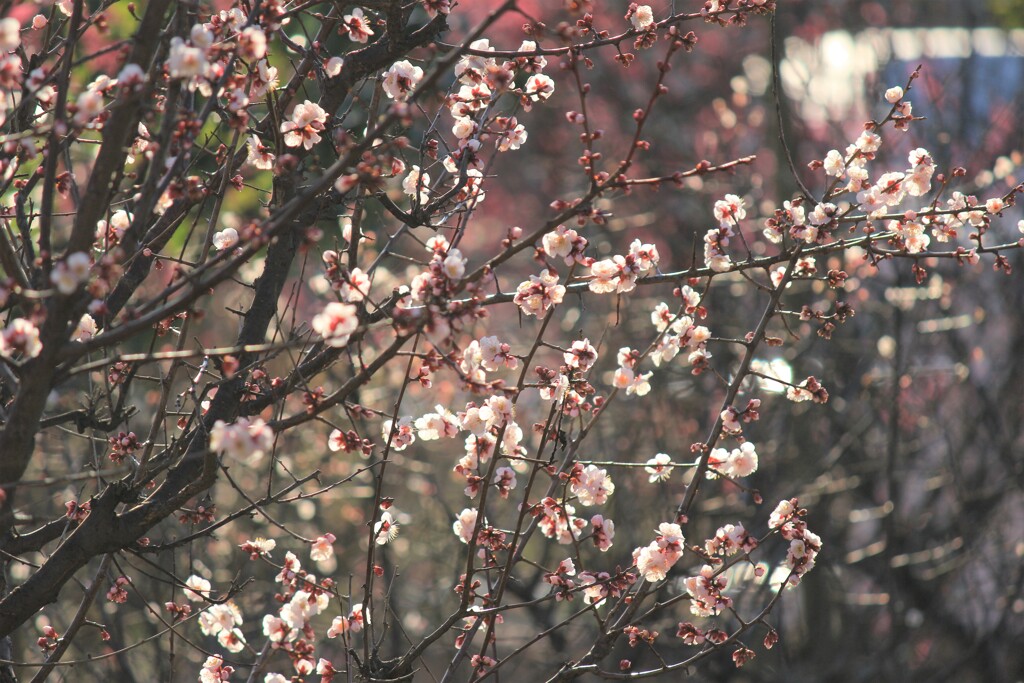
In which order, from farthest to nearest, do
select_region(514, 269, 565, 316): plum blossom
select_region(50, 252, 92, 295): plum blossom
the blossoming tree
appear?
1. select_region(514, 269, 565, 316): plum blossom
2. the blossoming tree
3. select_region(50, 252, 92, 295): plum blossom

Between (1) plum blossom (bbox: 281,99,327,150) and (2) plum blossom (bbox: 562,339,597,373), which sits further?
Result: (2) plum blossom (bbox: 562,339,597,373)

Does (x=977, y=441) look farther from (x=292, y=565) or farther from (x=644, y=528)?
(x=292, y=565)

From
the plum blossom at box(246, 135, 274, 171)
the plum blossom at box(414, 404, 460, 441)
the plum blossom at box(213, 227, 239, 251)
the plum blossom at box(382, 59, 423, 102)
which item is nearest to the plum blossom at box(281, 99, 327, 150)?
the plum blossom at box(246, 135, 274, 171)

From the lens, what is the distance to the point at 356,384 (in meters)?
2.62

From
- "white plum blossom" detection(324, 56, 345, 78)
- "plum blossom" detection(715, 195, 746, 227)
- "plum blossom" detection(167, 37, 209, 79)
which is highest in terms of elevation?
"white plum blossom" detection(324, 56, 345, 78)

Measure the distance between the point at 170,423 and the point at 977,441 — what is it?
249 inches

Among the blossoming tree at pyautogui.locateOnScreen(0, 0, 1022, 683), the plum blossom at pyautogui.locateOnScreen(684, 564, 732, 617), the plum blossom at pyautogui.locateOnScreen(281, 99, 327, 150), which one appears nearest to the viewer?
the blossoming tree at pyautogui.locateOnScreen(0, 0, 1022, 683)

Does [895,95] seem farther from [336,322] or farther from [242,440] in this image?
[242,440]

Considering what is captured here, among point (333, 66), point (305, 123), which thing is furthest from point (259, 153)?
point (333, 66)

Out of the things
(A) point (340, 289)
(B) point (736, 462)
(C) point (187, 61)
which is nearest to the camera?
(C) point (187, 61)

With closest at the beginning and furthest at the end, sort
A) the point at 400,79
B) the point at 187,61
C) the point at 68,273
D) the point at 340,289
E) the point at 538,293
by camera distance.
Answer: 1. the point at 68,273
2. the point at 187,61
3. the point at 340,289
4. the point at 538,293
5. the point at 400,79

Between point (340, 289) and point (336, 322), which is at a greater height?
point (340, 289)

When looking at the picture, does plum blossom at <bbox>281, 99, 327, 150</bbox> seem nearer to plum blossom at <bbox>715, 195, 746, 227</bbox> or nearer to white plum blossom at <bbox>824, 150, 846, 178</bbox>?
plum blossom at <bbox>715, 195, 746, 227</bbox>

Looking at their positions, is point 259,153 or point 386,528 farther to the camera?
point 386,528
